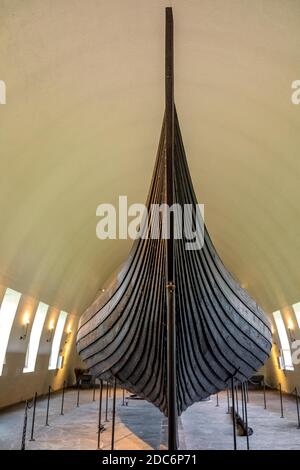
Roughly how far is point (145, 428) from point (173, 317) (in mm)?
5237

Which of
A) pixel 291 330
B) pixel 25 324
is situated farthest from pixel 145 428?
pixel 291 330

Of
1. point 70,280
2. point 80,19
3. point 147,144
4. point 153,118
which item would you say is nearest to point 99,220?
point 70,280

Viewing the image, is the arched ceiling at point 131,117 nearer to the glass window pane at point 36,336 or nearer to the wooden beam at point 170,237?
the glass window pane at point 36,336

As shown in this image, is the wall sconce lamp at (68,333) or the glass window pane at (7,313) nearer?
the glass window pane at (7,313)

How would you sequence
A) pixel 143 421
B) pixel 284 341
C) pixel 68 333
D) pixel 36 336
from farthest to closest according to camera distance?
pixel 68 333, pixel 284 341, pixel 36 336, pixel 143 421

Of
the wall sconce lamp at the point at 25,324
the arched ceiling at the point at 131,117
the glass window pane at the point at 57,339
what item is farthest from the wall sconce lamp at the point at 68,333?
the wall sconce lamp at the point at 25,324

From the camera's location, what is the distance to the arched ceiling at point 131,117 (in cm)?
584

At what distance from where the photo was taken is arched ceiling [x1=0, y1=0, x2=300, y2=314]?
5.84 metres

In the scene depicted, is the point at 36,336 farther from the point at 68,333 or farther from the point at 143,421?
the point at 143,421

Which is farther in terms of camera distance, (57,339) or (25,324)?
(57,339)

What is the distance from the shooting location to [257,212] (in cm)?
1045

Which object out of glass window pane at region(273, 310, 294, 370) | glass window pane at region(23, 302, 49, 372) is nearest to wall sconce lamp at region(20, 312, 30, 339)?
glass window pane at region(23, 302, 49, 372)

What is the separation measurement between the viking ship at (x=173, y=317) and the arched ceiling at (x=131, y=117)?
2.45 metres

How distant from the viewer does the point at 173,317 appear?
4.29 m
